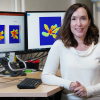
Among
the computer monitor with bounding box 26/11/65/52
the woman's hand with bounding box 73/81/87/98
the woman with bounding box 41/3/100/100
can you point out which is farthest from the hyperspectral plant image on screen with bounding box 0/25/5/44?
the woman's hand with bounding box 73/81/87/98

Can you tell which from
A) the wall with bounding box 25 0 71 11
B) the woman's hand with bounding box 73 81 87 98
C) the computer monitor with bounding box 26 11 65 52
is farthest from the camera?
the wall with bounding box 25 0 71 11

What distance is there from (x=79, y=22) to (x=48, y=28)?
43cm

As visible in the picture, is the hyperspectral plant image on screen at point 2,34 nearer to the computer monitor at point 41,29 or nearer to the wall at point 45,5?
the computer monitor at point 41,29

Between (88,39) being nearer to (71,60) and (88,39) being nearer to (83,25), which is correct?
(83,25)

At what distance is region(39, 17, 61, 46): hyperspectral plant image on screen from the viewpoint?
5.18ft

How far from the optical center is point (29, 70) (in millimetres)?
1591

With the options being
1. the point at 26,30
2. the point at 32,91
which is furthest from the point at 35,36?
the point at 32,91

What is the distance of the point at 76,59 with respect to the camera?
3.89 ft

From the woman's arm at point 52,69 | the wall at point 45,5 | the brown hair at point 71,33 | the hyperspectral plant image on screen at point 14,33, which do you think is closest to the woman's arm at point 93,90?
the woman's arm at point 52,69

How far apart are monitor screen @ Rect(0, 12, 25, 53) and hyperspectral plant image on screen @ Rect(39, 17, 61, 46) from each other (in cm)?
17

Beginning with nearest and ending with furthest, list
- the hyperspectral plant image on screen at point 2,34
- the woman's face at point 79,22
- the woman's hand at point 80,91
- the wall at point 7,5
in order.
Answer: the woman's hand at point 80,91, the woman's face at point 79,22, the hyperspectral plant image on screen at point 2,34, the wall at point 7,5

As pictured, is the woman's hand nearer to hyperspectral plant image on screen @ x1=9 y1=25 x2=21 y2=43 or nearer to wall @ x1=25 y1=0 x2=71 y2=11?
hyperspectral plant image on screen @ x1=9 y1=25 x2=21 y2=43

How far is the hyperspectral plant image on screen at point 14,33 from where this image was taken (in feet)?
4.87

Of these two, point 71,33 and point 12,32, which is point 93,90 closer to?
point 71,33
